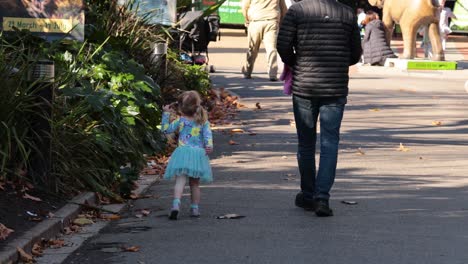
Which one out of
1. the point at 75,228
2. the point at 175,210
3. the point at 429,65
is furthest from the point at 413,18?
the point at 75,228

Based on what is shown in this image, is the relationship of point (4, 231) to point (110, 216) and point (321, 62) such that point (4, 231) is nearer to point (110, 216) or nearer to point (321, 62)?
point (110, 216)

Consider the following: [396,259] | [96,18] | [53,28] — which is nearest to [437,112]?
[96,18]

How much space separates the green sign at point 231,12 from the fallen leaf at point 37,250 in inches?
1536

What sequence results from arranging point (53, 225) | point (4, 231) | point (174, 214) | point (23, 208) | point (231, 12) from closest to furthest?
point (4, 231) < point (53, 225) < point (23, 208) < point (174, 214) < point (231, 12)

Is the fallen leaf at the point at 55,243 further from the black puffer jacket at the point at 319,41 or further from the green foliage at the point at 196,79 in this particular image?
the green foliage at the point at 196,79

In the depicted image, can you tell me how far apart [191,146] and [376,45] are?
2050cm

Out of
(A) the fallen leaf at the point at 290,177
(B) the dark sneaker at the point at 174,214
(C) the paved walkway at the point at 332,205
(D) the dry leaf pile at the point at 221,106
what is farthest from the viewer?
(D) the dry leaf pile at the point at 221,106

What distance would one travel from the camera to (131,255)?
26.7ft

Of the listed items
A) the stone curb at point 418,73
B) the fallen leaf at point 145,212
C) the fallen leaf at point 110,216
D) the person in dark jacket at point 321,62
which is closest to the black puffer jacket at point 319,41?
the person in dark jacket at point 321,62

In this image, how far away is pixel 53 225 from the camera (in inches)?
344

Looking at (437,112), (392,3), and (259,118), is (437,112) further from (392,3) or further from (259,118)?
(392,3)

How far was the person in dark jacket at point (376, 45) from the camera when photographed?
2972 centimetres

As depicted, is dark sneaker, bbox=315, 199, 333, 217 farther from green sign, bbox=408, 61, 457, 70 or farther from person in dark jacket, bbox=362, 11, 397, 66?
person in dark jacket, bbox=362, 11, 397, 66

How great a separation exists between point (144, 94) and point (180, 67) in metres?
4.46
